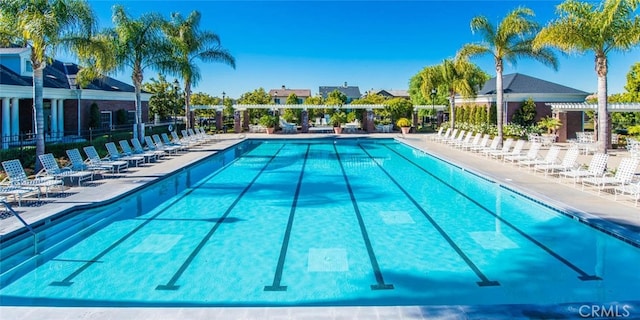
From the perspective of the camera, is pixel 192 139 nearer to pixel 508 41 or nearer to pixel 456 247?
pixel 508 41

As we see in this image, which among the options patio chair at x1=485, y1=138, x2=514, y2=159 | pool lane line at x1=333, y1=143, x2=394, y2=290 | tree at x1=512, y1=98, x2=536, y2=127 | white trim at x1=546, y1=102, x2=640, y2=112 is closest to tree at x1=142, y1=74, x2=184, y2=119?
tree at x1=512, y1=98, x2=536, y2=127

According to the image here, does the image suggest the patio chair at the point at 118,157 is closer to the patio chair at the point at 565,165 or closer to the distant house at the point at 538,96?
the patio chair at the point at 565,165

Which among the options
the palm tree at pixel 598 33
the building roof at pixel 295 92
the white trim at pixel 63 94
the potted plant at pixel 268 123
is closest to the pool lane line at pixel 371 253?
the palm tree at pixel 598 33

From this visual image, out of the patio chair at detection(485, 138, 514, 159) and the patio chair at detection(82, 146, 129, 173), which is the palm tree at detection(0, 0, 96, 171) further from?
the patio chair at detection(485, 138, 514, 159)

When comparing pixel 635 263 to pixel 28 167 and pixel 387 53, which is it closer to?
pixel 28 167

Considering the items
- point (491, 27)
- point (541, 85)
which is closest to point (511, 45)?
point (491, 27)

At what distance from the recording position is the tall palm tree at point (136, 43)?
22.1 meters

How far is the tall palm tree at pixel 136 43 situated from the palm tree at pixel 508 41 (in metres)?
15.2

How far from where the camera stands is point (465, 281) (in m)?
7.42

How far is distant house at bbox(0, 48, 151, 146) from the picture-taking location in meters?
21.6

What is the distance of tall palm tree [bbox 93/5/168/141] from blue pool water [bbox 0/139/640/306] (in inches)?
381

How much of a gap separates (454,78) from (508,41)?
12103mm

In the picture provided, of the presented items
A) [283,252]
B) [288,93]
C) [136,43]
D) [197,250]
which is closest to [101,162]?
[136,43]

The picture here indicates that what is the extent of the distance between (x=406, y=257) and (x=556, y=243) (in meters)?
3.02
